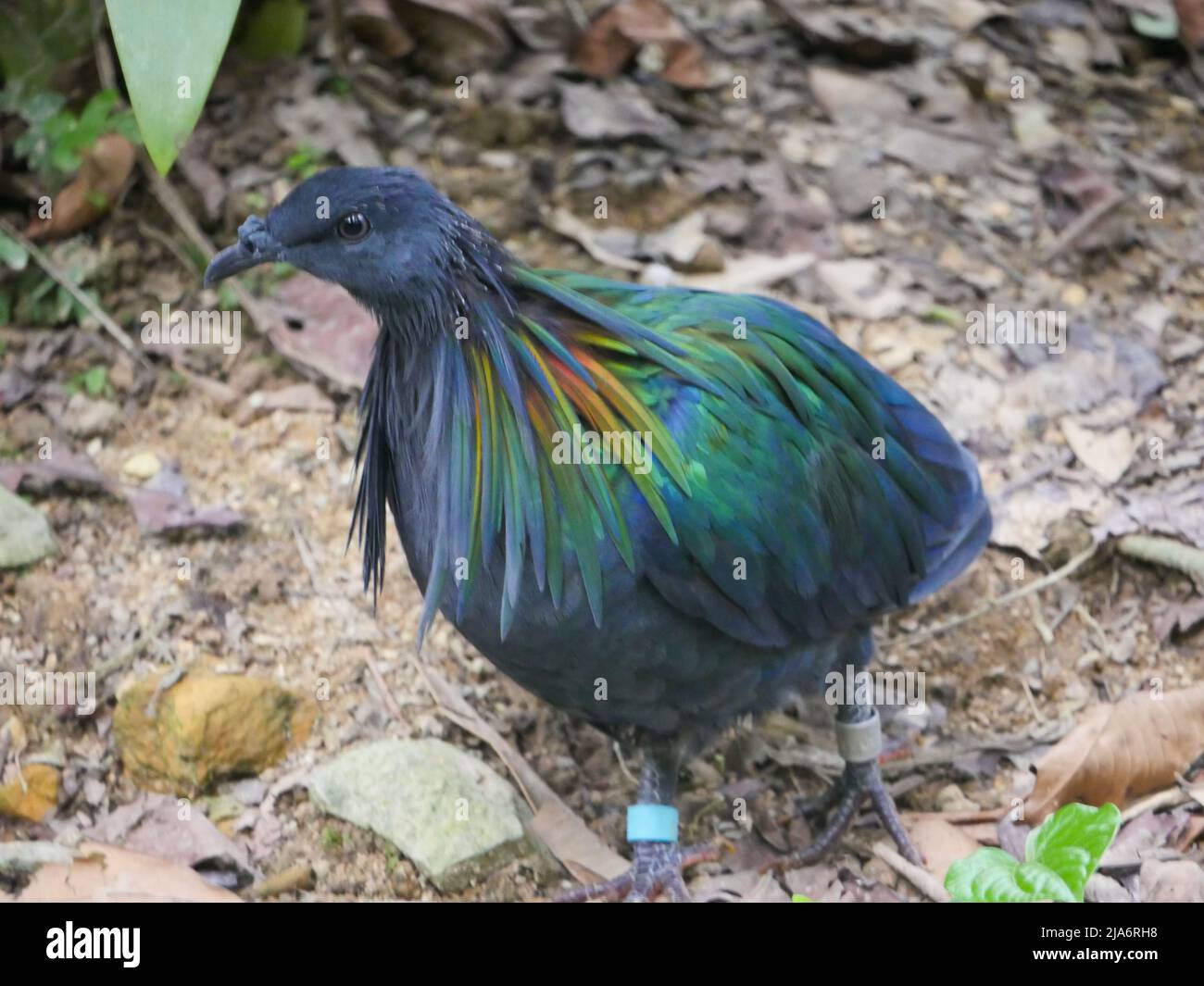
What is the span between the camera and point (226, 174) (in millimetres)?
6875

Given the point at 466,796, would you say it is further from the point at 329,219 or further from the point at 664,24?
the point at 664,24

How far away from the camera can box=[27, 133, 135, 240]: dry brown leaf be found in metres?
6.38

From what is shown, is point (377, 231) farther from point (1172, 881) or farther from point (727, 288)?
point (1172, 881)

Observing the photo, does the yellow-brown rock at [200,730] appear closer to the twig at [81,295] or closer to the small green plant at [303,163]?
the twig at [81,295]

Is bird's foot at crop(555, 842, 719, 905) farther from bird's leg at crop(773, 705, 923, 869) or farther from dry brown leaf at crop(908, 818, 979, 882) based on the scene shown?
dry brown leaf at crop(908, 818, 979, 882)

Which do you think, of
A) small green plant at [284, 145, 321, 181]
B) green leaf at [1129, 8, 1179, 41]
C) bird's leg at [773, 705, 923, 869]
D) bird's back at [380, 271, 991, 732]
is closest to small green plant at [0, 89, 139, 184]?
small green plant at [284, 145, 321, 181]

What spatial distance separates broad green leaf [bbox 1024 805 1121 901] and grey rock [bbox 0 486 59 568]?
3557mm

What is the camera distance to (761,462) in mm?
4578

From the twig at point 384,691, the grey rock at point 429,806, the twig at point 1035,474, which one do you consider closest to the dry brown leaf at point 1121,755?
the twig at point 1035,474

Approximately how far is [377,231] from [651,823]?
207cm

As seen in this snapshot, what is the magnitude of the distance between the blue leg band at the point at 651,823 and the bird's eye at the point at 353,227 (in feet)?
6.66

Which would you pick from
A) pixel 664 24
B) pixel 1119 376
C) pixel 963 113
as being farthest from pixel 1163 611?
pixel 664 24

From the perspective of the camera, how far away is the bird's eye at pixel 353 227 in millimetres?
4250

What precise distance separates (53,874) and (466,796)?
49.3 inches
